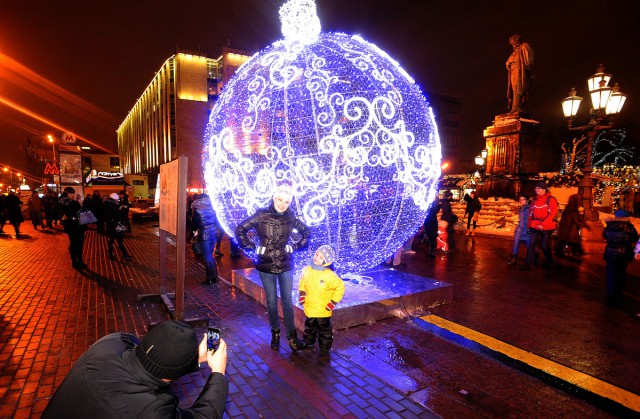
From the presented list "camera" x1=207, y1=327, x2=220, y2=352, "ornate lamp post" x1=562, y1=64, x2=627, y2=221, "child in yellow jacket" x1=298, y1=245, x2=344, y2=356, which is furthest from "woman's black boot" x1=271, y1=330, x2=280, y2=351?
"ornate lamp post" x1=562, y1=64, x2=627, y2=221

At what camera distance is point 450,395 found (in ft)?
11.0

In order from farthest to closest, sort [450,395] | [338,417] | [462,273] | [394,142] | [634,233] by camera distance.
A: [462,273], [634,233], [394,142], [450,395], [338,417]

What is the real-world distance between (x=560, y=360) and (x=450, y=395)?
1.59 metres

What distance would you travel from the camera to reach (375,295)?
5.30 metres

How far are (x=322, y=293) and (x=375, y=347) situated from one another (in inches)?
39.3

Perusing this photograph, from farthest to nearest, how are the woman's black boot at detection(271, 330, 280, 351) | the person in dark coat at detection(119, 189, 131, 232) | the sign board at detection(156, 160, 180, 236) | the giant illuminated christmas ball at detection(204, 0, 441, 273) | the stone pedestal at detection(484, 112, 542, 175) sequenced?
the stone pedestal at detection(484, 112, 542, 175) → the person in dark coat at detection(119, 189, 131, 232) → the sign board at detection(156, 160, 180, 236) → the giant illuminated christmas ball at detection(204, 0, 441, 273) → the woman's black boot at detection(271, 330, 280, 351)

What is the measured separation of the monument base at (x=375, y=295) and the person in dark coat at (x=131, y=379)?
10.7 feet

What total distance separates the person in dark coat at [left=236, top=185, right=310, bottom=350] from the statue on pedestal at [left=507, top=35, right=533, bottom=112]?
54.9 ft

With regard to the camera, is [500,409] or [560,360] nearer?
[500,409]

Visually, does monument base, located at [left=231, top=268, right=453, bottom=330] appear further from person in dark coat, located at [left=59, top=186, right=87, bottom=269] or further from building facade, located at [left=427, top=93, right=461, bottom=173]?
building facade, located at [left=427, top=93, right=461, bottom=173]

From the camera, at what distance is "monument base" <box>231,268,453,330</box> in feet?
16.0

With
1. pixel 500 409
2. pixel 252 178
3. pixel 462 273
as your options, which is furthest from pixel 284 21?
pixel 462 273

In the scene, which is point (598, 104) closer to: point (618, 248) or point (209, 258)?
point (618, 248)

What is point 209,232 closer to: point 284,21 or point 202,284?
point 202,284
